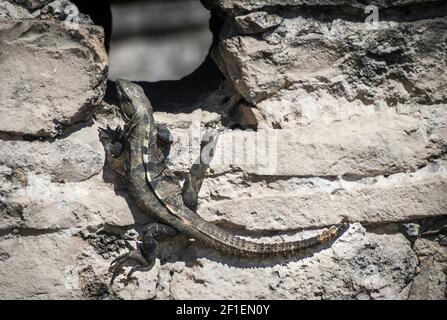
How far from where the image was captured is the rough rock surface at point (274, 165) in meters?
2.72

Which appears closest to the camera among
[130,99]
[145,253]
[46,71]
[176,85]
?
[46,71]

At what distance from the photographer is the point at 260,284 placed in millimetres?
2852

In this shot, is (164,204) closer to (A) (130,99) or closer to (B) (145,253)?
(B) (145,253)

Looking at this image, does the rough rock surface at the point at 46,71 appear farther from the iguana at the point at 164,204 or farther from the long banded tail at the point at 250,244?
the long banded tail at the point at 250,244

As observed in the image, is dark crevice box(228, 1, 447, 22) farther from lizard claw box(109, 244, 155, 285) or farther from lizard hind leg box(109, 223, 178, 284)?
lizard claw box(109, 244, 155, 285)

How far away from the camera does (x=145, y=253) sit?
9.27 feet

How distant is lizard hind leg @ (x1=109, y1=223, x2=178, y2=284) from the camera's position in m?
2.82

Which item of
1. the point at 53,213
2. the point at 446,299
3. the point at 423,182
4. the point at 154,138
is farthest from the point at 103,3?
the point at 446,299

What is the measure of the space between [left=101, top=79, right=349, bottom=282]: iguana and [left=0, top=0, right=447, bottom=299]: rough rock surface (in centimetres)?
5

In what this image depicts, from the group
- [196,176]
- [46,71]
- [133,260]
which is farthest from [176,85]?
[133,260]

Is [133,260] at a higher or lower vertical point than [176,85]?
lower

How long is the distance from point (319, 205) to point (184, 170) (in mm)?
586

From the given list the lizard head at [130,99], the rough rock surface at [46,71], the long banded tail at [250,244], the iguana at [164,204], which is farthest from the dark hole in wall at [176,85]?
the long banded tail at [250,244]

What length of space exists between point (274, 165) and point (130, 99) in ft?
2.30
